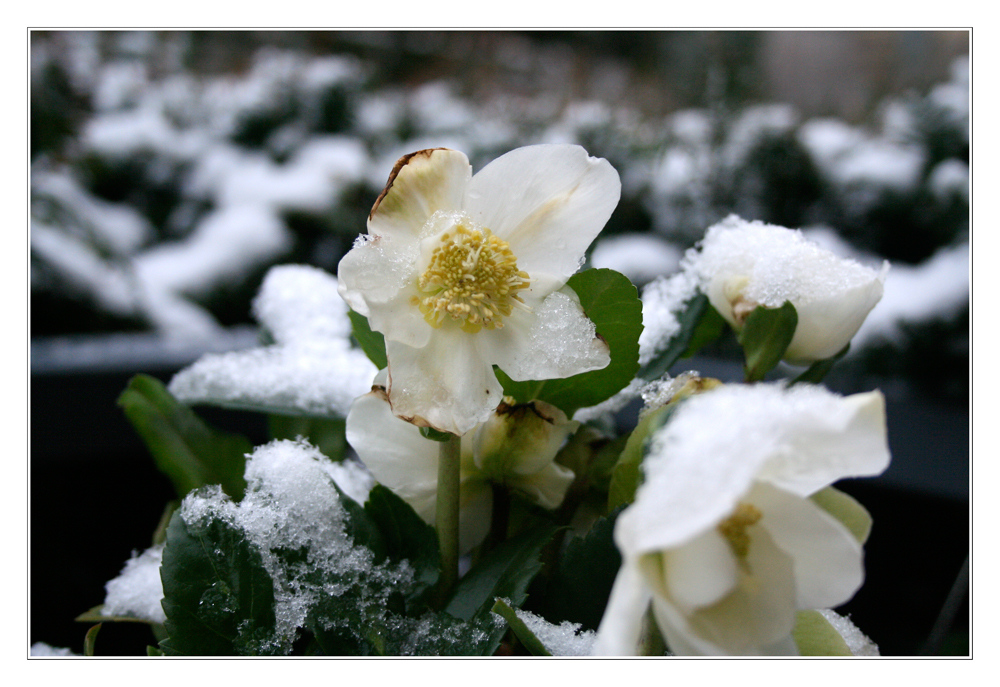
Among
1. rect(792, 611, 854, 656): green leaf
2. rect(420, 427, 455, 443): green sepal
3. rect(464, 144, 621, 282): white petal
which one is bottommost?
rect(792, 611, 854, 656): green leaf

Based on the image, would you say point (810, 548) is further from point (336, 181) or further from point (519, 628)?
point (336, 181)

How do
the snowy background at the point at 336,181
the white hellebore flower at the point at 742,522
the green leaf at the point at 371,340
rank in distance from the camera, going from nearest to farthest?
the white hellebore flower at the point at 742,522 → the green leaf at the point at 371,340 → the snowy background at the point at 336,181

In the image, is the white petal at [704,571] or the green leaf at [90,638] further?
the green leaf at [90,638]

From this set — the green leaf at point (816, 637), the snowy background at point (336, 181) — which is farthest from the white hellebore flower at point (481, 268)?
the snowy background at point (336, 181)

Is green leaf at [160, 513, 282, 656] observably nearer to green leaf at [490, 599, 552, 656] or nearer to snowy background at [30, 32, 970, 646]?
green leaf at [490, 599, 552, 656]

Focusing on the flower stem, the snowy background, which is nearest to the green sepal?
the flower stem

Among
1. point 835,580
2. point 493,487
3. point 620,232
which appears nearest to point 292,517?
point 493,487

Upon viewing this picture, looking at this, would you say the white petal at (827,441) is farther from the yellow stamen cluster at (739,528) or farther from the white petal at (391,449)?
the white petal at (391,449)
